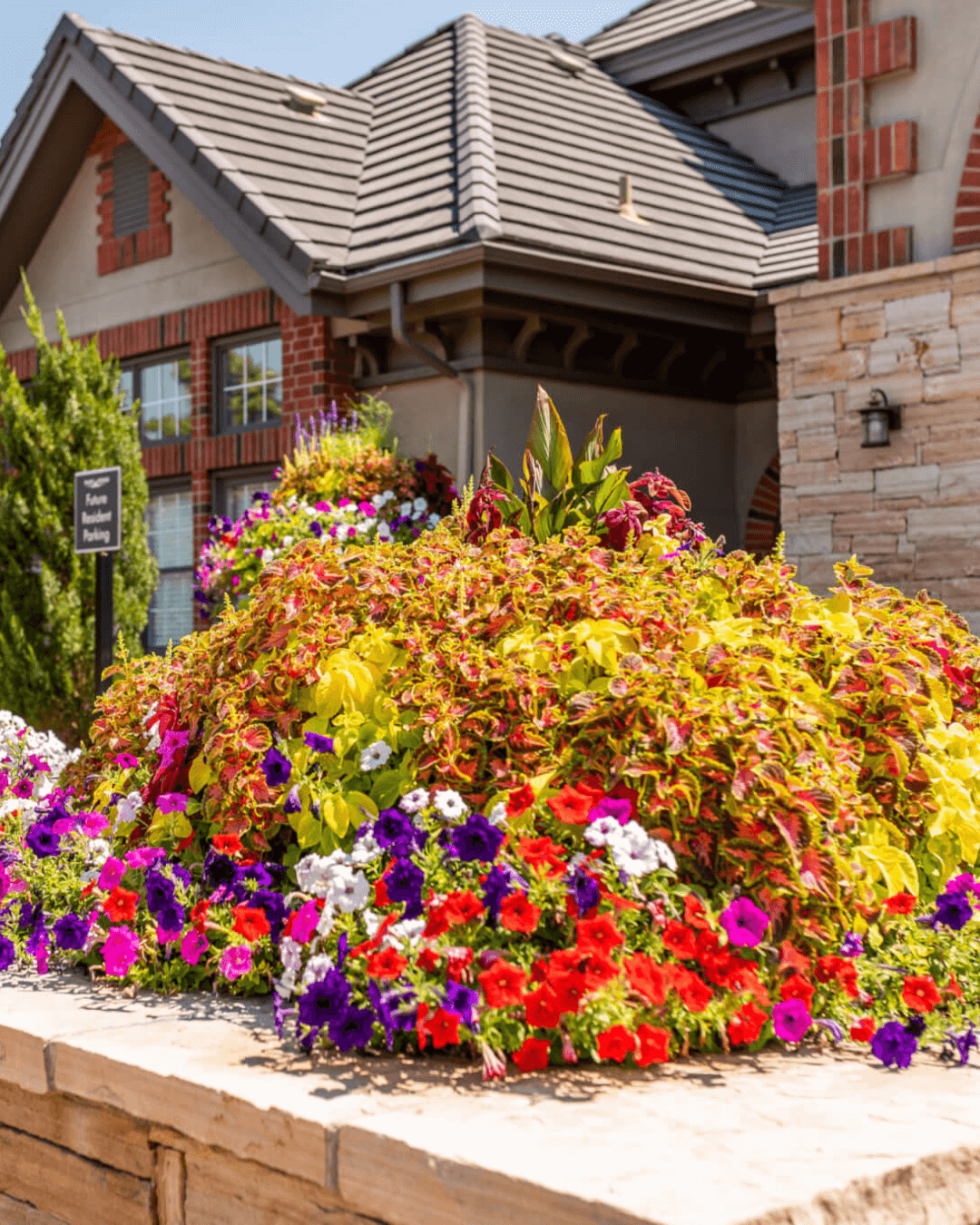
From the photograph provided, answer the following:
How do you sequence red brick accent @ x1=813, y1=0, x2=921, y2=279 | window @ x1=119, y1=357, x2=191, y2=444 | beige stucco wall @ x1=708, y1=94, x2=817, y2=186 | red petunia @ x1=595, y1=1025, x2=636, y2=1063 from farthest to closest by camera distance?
1. beige stucco wall @ x1=708, y1=94, x2=817, y2=186
2. window @ x1=119, y1=357, x2=191, y2=444
3. red brick accent @ x1=813, y1=0, x2=921, y2=279
4. red petunia @ x1=595, y1=1025, x2=636, y2=1063

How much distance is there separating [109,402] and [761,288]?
4952 millimetres

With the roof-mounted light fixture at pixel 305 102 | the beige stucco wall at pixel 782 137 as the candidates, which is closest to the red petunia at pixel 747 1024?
the roof-mounted light fixture at pixel 305 102

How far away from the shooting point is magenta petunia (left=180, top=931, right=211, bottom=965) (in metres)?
3.13

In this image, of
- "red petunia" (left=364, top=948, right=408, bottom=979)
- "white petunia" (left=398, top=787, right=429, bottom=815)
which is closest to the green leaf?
"white petunia" (left=398, top=787, right=429, bottom=815)

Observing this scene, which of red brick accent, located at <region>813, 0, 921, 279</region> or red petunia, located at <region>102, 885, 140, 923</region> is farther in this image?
red brick accent, located at <region>813, 0, 921, 279</region>

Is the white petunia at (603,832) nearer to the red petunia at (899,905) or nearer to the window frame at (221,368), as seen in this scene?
the red petunia at (899,905)

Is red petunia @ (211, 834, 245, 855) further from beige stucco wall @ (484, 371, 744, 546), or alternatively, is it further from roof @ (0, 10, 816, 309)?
beige stucco wall @ (484, 371, 744, 546)

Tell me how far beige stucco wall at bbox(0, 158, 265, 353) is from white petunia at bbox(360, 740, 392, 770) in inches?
337

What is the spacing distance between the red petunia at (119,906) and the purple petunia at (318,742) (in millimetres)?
555

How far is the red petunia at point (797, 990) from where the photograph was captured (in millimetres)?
2713

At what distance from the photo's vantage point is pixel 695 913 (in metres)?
2.73

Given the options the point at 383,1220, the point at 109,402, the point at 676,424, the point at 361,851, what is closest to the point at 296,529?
the point at 109,402

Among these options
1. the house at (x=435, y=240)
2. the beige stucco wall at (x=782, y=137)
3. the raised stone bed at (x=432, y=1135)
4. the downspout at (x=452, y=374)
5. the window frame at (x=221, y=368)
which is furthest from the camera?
the beige stucco wall at (x=782, y=137)

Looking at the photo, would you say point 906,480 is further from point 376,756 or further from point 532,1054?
point 532,1054
